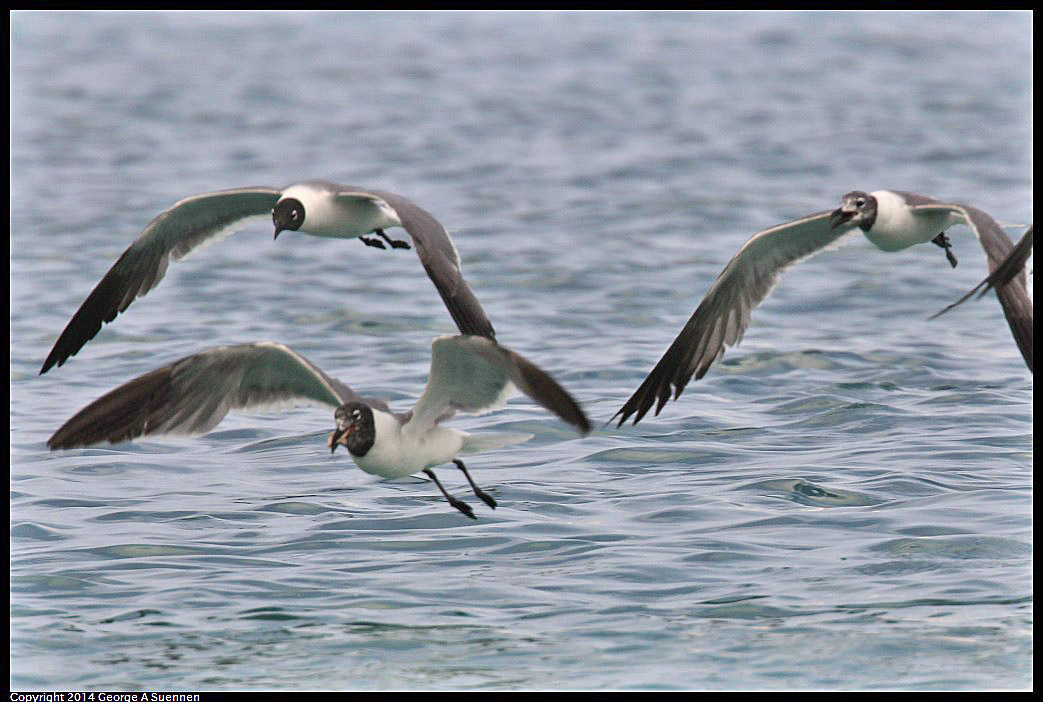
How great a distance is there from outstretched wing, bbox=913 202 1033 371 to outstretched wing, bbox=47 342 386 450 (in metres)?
3.98

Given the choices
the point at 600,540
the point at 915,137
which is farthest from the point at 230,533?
the point at 915,137

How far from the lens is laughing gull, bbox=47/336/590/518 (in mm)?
9398

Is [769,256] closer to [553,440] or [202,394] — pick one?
[553,440]

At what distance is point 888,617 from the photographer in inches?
386

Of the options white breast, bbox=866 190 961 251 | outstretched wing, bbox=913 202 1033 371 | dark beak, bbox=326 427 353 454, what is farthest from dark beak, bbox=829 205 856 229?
dark beak, bbox=326 427 353 454

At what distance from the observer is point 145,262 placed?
13172 millimetres

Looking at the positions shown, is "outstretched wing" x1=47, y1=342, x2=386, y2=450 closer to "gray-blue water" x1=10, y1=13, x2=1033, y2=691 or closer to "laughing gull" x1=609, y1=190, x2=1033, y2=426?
"gray-blue water" x1=10, y1=13, x2=1033, y2=691

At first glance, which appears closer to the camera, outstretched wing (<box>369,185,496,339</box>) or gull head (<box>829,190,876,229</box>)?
outstretched wing (<box>369,185,496,339</box>)

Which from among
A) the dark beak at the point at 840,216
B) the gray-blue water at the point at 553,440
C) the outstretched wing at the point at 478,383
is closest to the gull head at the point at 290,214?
the gray-blue water at the point at 553,440

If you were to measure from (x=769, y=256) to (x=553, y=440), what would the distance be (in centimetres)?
243

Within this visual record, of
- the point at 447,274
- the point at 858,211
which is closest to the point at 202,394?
the point at 447,274

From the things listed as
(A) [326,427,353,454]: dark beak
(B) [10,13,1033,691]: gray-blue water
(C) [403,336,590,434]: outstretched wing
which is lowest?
(B) [10,13,1033,691]: gray-blue water
